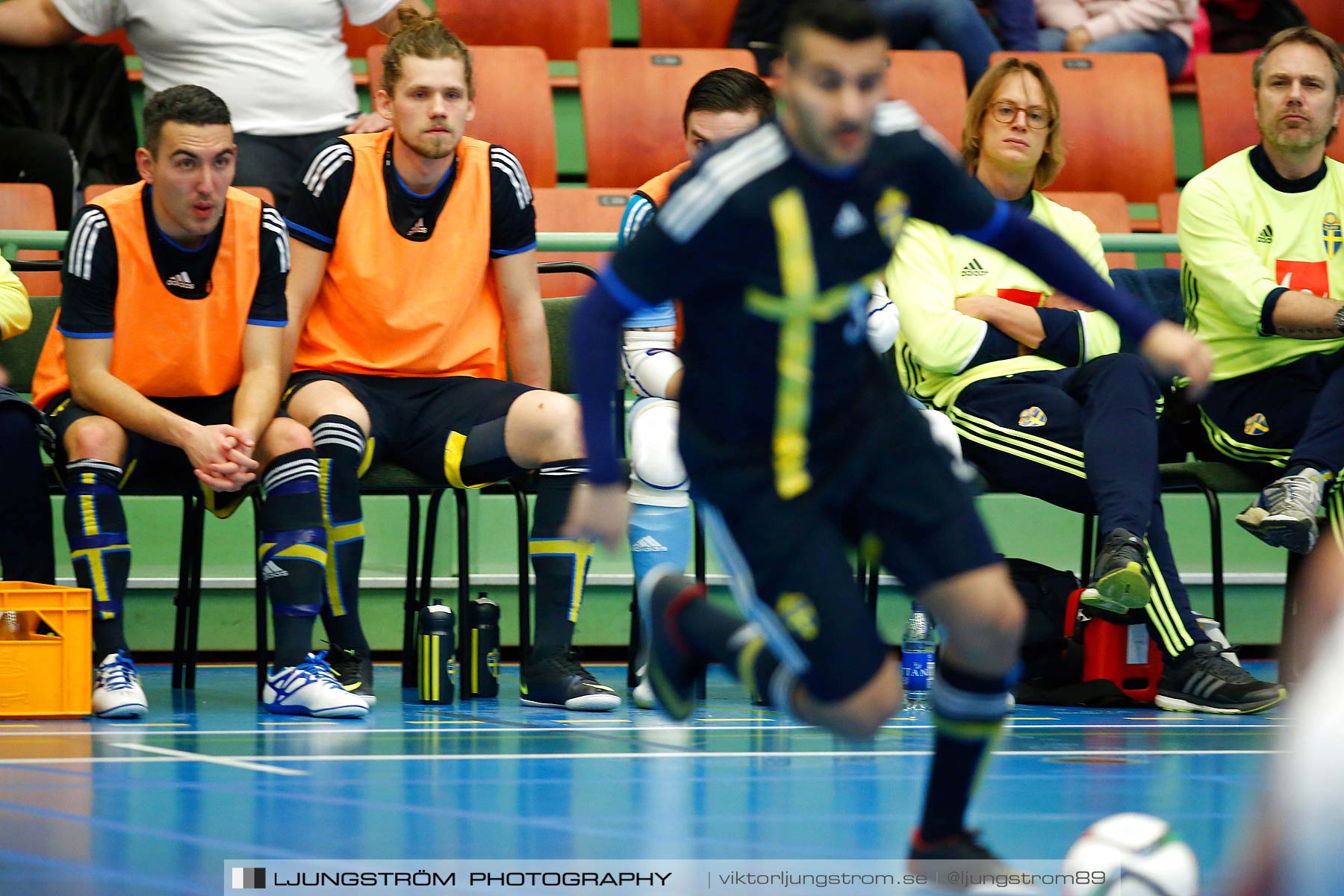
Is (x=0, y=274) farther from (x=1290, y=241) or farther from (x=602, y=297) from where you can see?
(x=1290, y=241)

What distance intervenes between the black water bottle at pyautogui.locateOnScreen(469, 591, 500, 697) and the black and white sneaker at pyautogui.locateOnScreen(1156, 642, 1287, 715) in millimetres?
1973

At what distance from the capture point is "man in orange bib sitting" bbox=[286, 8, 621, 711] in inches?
177

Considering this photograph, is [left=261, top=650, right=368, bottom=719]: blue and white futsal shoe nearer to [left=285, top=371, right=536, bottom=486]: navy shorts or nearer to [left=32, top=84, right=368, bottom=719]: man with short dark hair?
[left=32, top=84, right=368, bottom=719]: man with short dark hair

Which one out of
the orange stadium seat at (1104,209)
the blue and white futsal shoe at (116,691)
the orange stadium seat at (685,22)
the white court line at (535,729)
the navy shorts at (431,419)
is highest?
the orange stadium seat at (685,22)

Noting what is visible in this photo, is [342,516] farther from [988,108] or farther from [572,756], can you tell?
[988,108]

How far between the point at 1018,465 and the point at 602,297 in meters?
2.45

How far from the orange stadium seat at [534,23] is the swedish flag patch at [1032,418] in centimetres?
349

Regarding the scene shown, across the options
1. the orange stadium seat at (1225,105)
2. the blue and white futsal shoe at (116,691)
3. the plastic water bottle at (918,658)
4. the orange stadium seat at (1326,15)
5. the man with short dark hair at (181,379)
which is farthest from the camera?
the orange stadium seat at (1326,15)

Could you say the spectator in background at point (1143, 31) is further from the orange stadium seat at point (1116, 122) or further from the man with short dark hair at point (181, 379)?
the man with short dark hair at point (181, 379)

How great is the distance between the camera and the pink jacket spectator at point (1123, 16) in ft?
24.3

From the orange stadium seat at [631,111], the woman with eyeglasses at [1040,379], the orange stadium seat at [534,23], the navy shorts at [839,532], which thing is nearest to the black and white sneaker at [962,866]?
the navy shorts at [839,532]

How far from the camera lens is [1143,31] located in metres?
7.45

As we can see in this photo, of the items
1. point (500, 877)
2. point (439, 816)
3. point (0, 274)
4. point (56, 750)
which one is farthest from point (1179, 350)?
point (0, 274)

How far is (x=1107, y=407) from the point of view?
4.56 m
